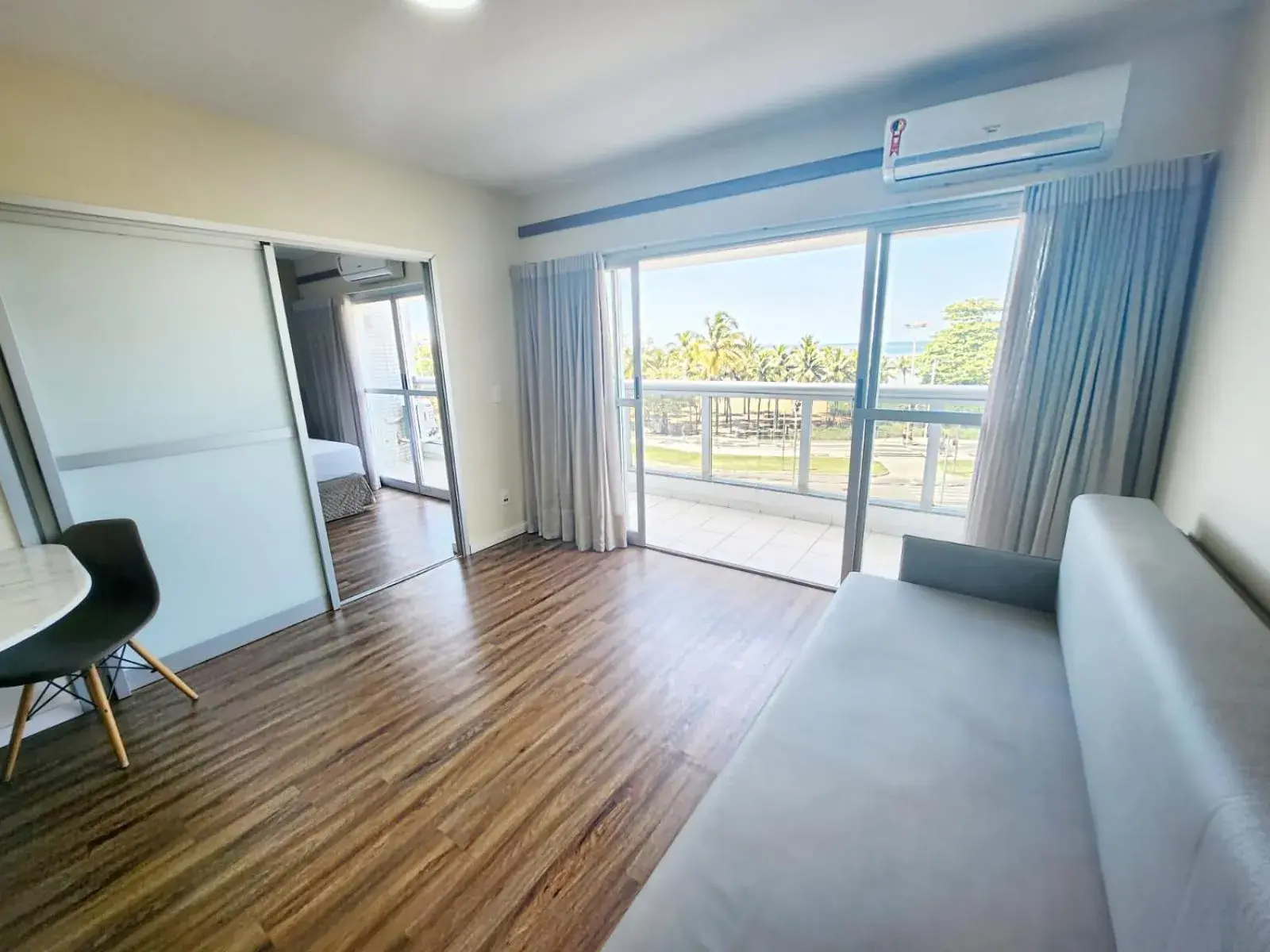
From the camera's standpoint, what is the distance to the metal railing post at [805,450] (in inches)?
176

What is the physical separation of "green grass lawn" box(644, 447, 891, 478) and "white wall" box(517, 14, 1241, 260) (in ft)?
5.65

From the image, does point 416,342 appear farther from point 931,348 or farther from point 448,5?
point 931,348

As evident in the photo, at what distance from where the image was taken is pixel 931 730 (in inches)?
52.8

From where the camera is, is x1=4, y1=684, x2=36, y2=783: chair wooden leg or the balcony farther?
the balcony

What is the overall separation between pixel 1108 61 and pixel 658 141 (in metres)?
1.92

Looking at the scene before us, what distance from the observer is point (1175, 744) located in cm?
82

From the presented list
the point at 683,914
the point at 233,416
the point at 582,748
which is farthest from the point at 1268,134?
the point at 233,416

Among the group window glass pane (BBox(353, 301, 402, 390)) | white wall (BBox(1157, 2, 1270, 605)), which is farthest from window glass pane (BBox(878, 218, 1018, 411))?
window glass pane (BBox(353, 301, 402, 390))

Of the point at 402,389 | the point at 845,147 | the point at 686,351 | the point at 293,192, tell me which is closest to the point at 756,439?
the point at 686,351

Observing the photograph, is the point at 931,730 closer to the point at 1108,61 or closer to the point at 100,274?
the point at 1108,61

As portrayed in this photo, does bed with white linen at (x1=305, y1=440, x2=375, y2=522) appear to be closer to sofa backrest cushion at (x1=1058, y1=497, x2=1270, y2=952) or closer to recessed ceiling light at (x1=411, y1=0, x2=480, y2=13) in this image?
recessed ceiling light at (x1=411, y1=0, x2=480, y2=13)

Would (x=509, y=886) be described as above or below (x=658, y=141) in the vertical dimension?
below

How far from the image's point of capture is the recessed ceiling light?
5.25ft

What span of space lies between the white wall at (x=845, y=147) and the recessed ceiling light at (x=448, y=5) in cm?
102
